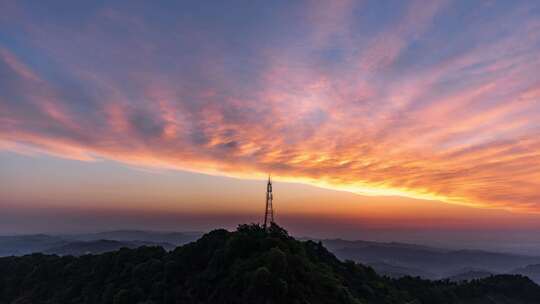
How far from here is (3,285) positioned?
2980 inches

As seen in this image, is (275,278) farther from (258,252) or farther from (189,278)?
(189,278)

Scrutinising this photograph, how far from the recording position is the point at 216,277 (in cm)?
4488

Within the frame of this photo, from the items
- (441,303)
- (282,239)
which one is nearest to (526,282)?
(441,303)

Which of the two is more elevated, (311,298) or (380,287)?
(311,298)

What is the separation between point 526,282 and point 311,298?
101 meters

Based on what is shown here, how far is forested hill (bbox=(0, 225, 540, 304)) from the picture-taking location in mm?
39438

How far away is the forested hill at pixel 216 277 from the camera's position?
129ft

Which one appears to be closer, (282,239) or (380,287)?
(282,239)

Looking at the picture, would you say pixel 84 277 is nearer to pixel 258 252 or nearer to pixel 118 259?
pixel 118 259

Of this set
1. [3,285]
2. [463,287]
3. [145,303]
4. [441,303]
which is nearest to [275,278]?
[145,303]

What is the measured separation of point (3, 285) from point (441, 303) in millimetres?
102018

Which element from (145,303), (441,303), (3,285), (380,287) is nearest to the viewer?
(145,303)

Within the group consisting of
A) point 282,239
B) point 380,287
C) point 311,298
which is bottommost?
point 380,287

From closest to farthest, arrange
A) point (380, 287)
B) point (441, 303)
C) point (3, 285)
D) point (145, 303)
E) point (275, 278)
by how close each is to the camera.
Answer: point (275, 278) → point (145, 303) → point (380, 287) → point (3, 285) → point (441, 303)
